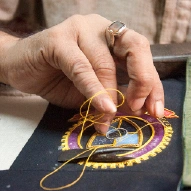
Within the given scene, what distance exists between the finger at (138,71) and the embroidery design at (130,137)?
3 centimetres

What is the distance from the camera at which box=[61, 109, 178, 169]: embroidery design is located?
49 cm

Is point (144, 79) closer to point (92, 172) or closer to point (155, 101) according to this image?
point (155, 101)

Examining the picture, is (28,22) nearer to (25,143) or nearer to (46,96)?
(46,96)

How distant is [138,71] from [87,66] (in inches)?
2.8

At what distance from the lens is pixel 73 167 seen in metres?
0.48

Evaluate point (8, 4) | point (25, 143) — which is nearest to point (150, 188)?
point (25, 143)

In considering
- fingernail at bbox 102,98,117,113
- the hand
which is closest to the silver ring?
the hand

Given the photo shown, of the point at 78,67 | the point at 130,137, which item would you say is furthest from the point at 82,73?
the point at 130,137

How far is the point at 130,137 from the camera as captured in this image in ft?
1.78

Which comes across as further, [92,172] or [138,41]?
[138,41]

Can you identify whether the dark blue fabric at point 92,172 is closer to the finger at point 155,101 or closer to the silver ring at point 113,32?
the finger at point 155,101

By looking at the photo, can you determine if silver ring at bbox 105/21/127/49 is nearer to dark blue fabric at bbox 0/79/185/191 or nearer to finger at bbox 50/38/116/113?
finger at bbox 50/38/116/113

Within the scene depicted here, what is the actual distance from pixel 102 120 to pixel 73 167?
9cm

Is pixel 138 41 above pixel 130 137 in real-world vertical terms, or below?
above
